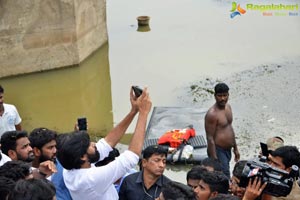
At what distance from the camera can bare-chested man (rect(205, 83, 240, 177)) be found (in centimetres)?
566

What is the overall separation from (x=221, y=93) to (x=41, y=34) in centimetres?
622

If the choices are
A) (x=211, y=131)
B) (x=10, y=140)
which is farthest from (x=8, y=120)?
(x=211, y=131)

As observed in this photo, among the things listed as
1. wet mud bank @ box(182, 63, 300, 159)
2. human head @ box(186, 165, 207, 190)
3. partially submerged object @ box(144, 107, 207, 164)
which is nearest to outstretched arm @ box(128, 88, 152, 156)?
human head @ box(186, 165, 207, 190)

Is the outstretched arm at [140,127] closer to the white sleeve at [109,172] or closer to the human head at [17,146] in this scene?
the white sleeve at [109,172]

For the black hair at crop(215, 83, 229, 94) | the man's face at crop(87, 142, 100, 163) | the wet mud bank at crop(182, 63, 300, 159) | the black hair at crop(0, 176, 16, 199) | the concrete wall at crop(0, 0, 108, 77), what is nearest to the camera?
the black hair at crop(0, 176, 16, 199)

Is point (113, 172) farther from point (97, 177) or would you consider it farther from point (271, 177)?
point (271, 177)

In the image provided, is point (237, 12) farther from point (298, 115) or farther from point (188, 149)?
point (188, 149)

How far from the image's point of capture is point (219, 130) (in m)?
5.72

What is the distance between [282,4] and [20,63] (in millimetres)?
8731

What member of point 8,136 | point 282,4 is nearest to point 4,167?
point 8,136

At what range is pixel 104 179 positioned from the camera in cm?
315

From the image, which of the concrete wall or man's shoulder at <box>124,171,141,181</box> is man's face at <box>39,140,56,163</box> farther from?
the concrete wall

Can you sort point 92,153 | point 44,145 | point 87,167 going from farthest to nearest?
point 44,145 → point 92,153 → point 87,167

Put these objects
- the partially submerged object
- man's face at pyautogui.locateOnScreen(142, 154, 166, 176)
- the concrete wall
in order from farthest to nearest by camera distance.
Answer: the concrete wall → the partially submerged object → man's face at pyautogui.locateOnScreen(142, 154, 166, 176)
